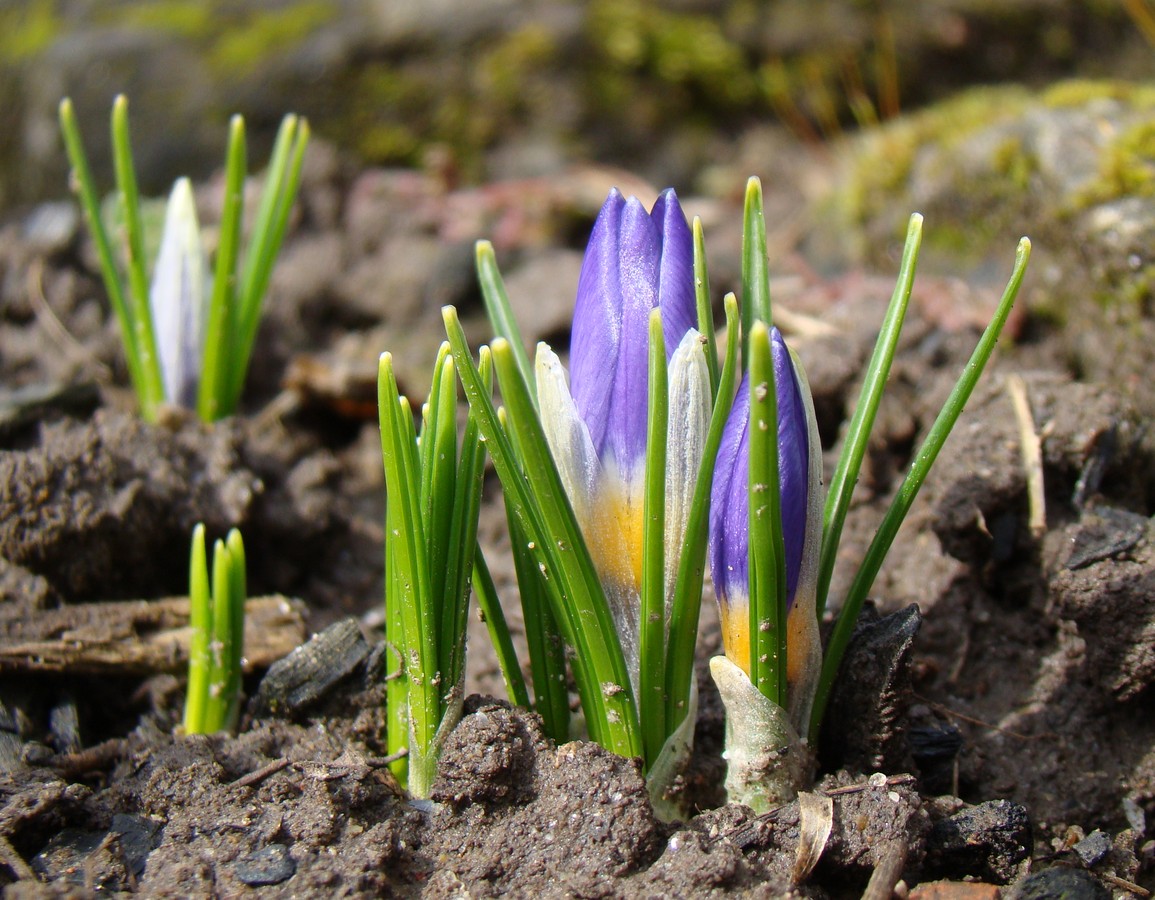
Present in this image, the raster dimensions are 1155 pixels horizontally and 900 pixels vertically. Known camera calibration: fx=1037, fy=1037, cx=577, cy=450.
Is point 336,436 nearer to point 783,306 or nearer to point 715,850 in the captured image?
point 783,306

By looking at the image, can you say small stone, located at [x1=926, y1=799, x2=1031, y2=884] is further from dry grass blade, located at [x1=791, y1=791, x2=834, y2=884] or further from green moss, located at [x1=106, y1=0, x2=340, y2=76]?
green moss, located at [x1=106, y1=0, x2=340, y2=76]

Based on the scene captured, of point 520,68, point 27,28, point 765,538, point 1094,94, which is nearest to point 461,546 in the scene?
point 765,538

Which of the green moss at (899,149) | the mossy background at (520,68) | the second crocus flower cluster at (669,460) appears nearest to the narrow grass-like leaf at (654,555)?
the second crocus flower cluster at (669,460)

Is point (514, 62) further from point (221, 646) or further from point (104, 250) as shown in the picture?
point (221, 646)

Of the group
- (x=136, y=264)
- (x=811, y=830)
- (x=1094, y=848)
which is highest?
(x=136, y=264)

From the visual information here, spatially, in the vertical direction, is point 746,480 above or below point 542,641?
above
